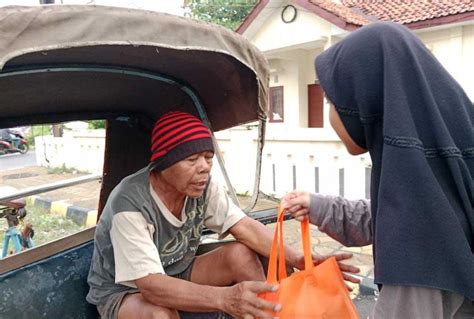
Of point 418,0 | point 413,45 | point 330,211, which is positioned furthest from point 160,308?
point 418,0

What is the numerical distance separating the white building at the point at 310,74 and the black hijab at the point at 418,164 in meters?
4.98

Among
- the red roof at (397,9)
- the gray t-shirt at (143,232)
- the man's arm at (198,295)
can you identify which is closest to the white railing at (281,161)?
the gray t-shirt at (143,232)

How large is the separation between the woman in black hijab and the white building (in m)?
4.97

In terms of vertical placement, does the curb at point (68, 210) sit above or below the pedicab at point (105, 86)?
below

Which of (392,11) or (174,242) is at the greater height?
(392,11)

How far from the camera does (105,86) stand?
2.40 m

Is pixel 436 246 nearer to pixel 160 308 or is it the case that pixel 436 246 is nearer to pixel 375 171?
pixel 375 171

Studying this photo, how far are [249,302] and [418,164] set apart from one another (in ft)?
2.75

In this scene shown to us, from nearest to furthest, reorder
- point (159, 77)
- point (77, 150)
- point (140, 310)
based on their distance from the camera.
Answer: point (140, 310) < point (159, 77) < point (77, 150)

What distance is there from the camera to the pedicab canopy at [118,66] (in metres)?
1.29

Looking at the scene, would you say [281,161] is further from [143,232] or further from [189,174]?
[143,232]

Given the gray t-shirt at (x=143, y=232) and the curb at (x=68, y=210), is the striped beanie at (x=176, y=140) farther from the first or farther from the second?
the curb at (x=68, y=210)

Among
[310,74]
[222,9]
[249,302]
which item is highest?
[222,9]

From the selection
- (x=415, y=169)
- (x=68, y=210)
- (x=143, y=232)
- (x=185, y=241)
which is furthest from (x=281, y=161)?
(x=415, y=169)
